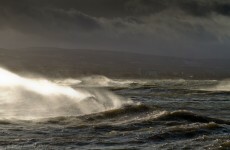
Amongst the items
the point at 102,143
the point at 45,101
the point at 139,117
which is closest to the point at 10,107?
the point at 45,101

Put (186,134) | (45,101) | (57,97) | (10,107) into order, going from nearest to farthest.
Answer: (186,134) < (10,107) < (45,101) < (57,97)

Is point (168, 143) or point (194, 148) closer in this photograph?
point (194, 148)

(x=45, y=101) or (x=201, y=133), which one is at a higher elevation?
(x=45, y=101)

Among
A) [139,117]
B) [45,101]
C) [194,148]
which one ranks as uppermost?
[45,101]

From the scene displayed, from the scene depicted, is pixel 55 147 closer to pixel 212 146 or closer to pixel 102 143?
pixel 102 143

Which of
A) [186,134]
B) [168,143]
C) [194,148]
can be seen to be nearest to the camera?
[194,148]

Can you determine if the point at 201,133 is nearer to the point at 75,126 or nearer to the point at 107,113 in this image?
the point at 75,126

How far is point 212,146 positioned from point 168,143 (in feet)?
7.33

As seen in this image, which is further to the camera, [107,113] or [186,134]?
[107,113]

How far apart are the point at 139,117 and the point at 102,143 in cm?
1060

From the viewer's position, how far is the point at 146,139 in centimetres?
2353

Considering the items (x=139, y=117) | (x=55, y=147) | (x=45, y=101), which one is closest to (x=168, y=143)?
(x=55, y=147)

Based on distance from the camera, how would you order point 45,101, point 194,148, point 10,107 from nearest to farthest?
point 194,148 → point 10,107 → point 45,101

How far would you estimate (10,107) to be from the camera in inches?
1650
